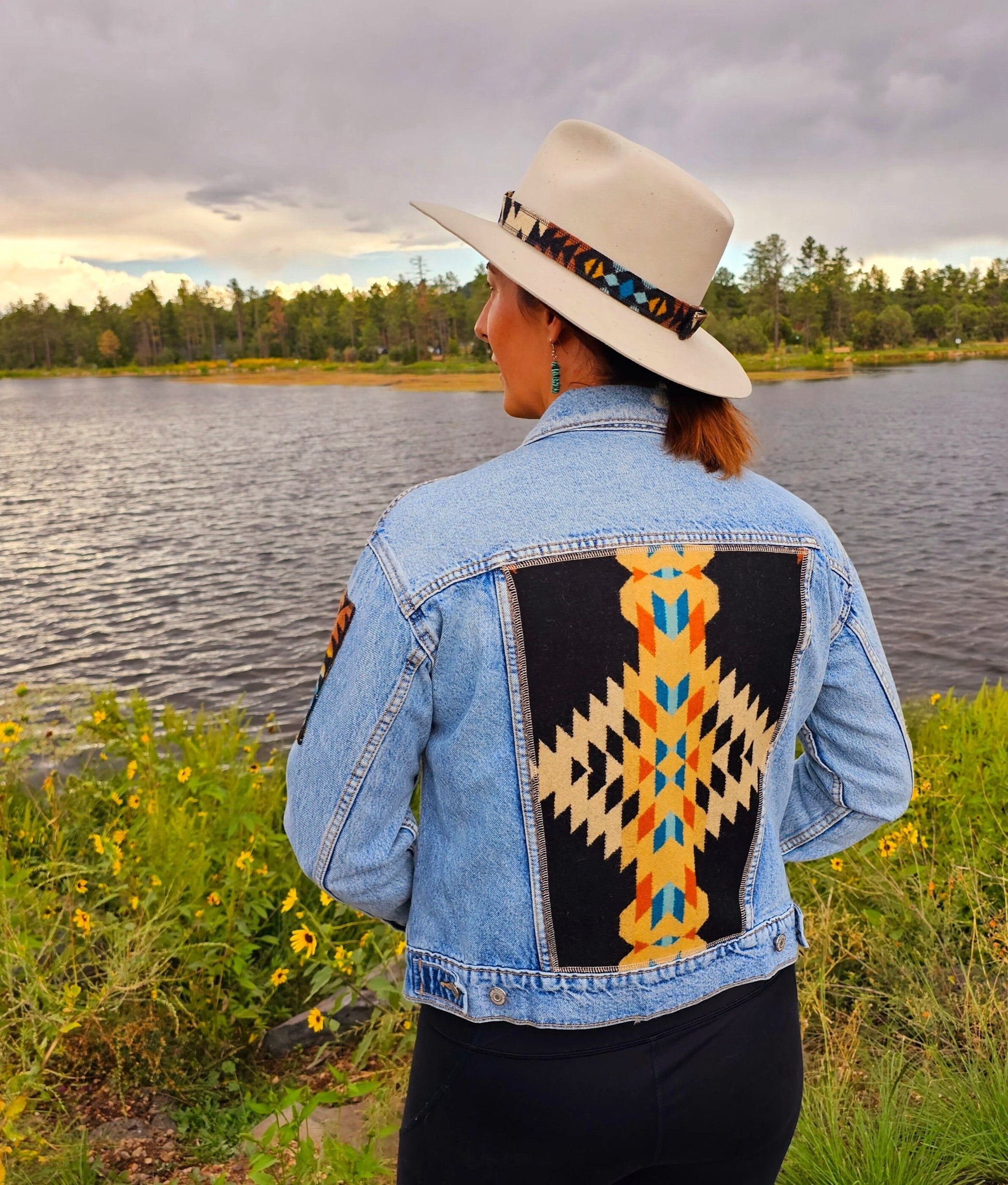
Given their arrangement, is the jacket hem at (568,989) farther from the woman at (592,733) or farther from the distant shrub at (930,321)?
the distant shrub at (930,321)

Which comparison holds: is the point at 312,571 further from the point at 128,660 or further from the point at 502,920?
the point at 502,920

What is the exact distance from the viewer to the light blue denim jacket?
1.27 metres

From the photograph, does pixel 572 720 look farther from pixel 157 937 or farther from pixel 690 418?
pixel 157 937

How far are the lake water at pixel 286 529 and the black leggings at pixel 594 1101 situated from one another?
586 cm

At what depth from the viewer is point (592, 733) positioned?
129 centimetres

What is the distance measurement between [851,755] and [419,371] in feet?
276

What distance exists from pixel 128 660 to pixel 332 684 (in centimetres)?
1038

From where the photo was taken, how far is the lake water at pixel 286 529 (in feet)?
35.9

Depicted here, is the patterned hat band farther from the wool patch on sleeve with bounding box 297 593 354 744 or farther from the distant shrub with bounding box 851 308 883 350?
the distant shrub with bounding box 851 308 883 350

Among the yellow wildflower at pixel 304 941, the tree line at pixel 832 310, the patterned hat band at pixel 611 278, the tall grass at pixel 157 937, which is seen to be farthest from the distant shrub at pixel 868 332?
the patterned hat band at pixel 611 278

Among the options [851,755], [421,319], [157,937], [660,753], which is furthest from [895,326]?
[660,753]

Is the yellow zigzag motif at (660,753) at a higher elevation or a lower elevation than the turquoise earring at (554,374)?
lower

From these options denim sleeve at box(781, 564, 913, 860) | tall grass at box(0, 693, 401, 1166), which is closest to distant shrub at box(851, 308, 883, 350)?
tall grass at box(0, 693, 401, 1166)

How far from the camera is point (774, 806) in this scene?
155 cm
